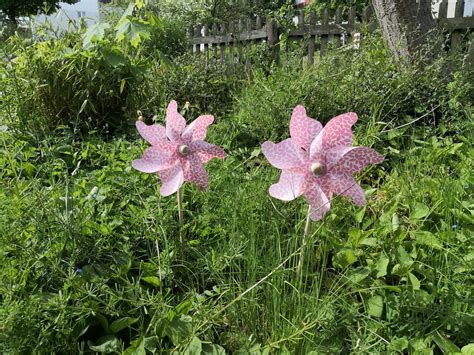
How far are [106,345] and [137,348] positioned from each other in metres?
0.12

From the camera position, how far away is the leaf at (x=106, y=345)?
123cm

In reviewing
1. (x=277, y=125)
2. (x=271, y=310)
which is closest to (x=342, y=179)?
(x=271, y=310)

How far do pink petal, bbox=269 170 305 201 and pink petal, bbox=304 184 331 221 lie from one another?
3 centimetres

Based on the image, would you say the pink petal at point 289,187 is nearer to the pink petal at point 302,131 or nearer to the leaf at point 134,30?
the pink petal at point 302,131

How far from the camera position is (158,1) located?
50.3ft

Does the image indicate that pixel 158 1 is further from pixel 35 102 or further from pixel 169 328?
pixel 169 328

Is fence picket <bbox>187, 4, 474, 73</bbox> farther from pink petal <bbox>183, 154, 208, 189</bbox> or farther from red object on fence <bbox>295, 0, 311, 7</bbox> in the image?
red object on fence <bbox>295, 0, 311, 7</bbox>

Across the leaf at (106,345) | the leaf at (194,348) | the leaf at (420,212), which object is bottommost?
the leaf at (106,345)

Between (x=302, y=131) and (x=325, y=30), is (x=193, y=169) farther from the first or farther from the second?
(x=325, y=30)

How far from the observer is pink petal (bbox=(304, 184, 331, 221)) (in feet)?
3.87

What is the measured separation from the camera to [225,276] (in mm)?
1562

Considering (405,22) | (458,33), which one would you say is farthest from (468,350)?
(458,33)

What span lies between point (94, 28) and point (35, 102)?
0.68 metres

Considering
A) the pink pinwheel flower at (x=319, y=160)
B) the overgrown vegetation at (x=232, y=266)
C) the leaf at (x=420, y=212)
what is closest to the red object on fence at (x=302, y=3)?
the overgrown vegetation at (x=232, y=266)
